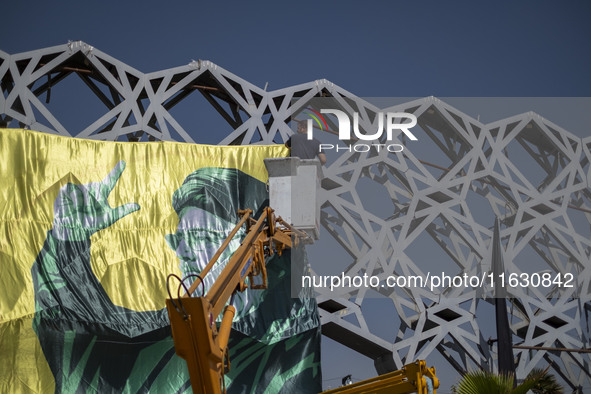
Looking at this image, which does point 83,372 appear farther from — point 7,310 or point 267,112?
point 267,112

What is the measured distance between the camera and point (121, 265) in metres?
15.5

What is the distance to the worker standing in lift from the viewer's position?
1729 cm

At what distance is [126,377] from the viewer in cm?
1460

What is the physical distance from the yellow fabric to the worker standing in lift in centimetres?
28

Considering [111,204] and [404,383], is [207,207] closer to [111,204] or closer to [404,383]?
[111,204]

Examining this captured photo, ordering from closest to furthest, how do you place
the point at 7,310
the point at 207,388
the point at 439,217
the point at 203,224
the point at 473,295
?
the point at 207,388
the point at 7,310
the point at 203,224
the point at 473,295
the point at 439,217

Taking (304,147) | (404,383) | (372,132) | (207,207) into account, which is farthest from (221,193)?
(404,383)

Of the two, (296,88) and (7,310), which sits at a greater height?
(296,88)

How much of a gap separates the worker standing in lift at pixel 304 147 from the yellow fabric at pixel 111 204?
283mm

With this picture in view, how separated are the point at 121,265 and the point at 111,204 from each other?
1.36m

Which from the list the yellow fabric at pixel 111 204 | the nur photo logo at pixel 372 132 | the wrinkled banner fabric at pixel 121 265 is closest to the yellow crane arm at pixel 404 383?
the wrinkled banner fabric at pixel 121 265

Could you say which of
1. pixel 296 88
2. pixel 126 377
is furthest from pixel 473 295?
pixel 126 377

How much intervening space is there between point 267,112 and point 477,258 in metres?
6.17

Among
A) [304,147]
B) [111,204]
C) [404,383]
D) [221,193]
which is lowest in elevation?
[404,383]
